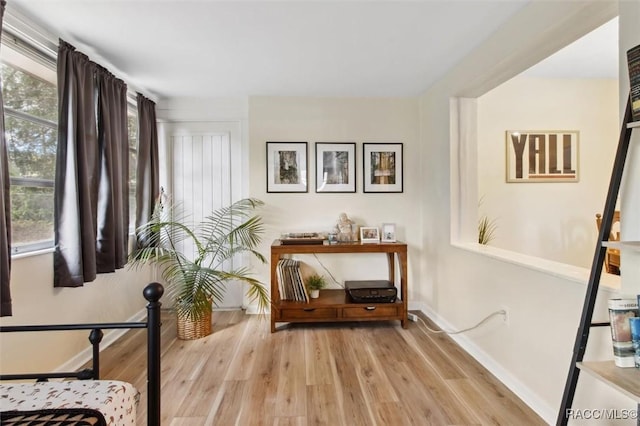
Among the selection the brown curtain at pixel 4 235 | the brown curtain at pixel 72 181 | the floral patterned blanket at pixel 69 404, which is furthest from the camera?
the brown curtain at pixel 72 181

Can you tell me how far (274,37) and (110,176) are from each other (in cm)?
160

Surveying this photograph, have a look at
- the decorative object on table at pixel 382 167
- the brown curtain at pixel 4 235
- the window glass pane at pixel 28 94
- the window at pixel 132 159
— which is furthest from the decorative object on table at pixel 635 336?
the window at pixel 132 159

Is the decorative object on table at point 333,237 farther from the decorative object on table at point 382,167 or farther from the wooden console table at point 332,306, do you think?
the decorative object on table at point 382,167

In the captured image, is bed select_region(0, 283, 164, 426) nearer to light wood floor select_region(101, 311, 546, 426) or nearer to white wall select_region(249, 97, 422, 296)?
light wood floor select_region(101, 311, 546, 426)

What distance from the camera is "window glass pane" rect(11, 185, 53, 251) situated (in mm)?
2000

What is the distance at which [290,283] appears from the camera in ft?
10.4

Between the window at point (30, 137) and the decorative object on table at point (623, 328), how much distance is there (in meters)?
2.92

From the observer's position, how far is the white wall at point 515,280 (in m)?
1.65

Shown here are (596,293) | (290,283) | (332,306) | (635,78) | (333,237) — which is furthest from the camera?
(333,237)

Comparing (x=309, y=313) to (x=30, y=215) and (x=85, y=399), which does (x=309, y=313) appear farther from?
(x=30, y=215)

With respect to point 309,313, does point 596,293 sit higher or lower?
higher

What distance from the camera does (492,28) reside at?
2.16 metres

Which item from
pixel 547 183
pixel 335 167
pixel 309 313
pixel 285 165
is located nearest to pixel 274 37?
pixel 285 165

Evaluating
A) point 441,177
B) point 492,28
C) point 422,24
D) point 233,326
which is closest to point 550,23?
point 492,28
